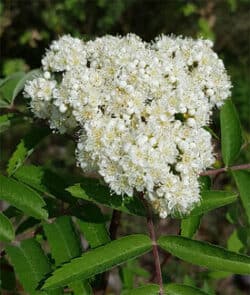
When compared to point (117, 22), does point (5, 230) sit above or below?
below

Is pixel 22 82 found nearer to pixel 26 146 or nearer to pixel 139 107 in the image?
pixel 26 146

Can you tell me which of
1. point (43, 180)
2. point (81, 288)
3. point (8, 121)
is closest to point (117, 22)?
point (8, 121)

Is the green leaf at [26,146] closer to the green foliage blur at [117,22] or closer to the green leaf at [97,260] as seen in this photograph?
the green leaf at [97,260]

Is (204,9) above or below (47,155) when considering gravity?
above

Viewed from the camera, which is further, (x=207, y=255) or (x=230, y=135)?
(x=230, y=135)

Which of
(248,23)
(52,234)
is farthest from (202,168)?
(248,23)

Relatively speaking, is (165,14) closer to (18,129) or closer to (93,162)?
(18,129)

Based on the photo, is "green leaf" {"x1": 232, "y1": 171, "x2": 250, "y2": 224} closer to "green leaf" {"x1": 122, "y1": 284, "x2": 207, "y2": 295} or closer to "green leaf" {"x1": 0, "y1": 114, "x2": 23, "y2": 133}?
"green leaf" {"x1": 122, "y1": 284, "x2": 207, "y2": 295}
